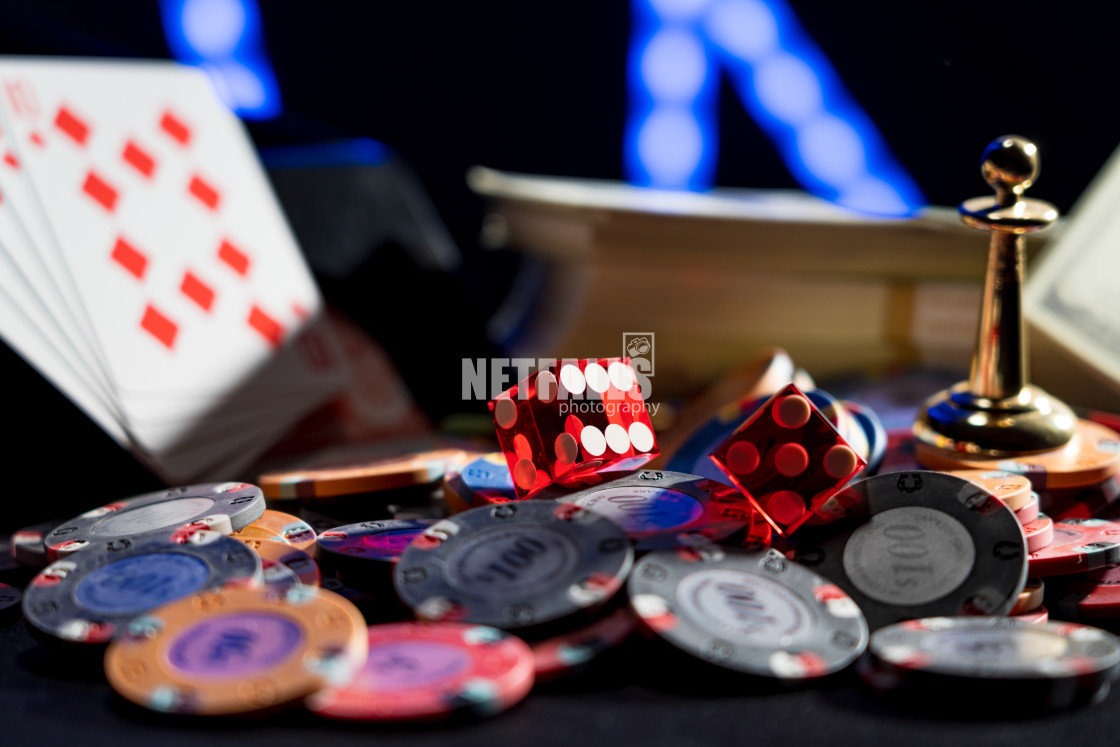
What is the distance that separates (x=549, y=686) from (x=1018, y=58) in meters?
2.05

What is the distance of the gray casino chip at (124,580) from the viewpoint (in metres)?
0.80

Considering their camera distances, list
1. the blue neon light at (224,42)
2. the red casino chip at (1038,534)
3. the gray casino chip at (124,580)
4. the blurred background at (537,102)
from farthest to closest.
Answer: the blue neon light at (224,42) < the blurred background at (537,102) < the red casino chip at (1038,534) < the gray casino chip at (124,580)

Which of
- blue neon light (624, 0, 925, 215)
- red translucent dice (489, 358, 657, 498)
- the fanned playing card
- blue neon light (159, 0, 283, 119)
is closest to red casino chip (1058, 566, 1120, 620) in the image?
red translucent dice (489, 358, 657, 498)

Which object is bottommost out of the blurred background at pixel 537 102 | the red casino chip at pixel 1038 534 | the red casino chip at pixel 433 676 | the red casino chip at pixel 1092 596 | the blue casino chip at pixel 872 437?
the red casino chip at pixel 1092 596

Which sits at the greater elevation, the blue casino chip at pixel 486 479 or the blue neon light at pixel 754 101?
the blue neon light at pixel 754 101

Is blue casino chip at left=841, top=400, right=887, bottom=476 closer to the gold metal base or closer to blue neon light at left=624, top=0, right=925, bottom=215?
the gold metal base

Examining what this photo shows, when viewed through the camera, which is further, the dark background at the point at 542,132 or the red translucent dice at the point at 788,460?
the red translucent dice at the point at 788,460

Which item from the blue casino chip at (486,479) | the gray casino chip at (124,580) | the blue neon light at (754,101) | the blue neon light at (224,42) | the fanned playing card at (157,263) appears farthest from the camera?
the blue neon light at (224,42)

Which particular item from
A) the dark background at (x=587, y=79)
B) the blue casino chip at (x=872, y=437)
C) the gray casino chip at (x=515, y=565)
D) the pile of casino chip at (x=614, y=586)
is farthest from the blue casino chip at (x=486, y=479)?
the dark background at (x=587, y=79)

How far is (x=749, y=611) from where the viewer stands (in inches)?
31.3

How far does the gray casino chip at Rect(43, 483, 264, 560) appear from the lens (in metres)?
0.95

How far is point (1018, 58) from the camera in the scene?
2227mm

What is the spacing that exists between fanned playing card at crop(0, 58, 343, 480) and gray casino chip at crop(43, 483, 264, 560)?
262 mm

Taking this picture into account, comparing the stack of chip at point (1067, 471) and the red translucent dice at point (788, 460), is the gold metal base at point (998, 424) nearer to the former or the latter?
the stack of chip at point (1067, 471)
